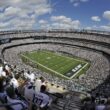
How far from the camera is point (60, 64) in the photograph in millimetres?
64875

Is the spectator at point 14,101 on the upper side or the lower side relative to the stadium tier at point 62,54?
upper

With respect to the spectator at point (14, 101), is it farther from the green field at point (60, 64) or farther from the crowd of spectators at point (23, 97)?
the green field at point (60, 64)

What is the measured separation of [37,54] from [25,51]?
15.0 ft

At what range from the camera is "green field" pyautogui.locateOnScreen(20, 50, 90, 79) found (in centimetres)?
5669

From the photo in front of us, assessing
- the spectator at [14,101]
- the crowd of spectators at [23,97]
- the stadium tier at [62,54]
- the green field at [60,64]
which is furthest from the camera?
the green field at [60,64]

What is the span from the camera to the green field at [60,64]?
56.7 metres

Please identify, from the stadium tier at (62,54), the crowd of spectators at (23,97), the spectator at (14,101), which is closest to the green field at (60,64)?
the stadium tier at (62,54)

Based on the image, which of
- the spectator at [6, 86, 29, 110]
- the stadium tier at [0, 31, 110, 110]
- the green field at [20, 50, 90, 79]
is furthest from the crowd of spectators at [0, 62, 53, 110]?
the green field at [20, 50, 90, 79]

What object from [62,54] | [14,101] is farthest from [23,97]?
[62,54]

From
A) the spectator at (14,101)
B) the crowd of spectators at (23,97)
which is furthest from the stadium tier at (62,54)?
the spectator at (14,101)

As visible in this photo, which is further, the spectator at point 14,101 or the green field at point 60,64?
the green field at point 60,64

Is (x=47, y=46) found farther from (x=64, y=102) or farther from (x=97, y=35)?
(x=64, y=102)

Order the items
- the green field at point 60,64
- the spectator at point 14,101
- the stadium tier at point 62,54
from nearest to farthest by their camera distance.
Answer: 1. the spectator at point 14,101
2. the stadium tier at point 62,54
3. the green field at point 60,64

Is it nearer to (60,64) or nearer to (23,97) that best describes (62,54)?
(60,64)
